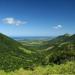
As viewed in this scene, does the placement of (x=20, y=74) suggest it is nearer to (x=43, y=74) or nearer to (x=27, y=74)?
(x=27, y=74)

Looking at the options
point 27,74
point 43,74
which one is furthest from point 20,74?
point 43,74

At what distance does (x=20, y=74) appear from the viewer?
470 ft

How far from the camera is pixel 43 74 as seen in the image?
5640 inches

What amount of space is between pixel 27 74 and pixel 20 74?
7965 millimetres

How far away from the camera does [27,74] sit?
13762cm

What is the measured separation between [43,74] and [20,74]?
16.8 meters

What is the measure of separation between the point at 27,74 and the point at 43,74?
41.8 feet
